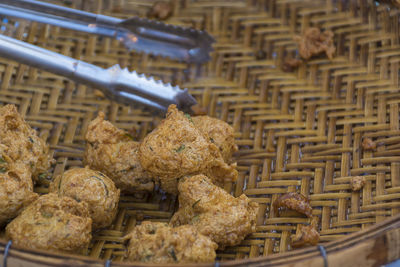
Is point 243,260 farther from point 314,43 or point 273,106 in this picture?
point 314,43

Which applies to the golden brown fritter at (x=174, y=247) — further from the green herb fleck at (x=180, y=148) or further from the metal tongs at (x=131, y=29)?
the metal tongs at (x=131, y=29)

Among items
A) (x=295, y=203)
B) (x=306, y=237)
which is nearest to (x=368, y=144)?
(x=295, y=203)

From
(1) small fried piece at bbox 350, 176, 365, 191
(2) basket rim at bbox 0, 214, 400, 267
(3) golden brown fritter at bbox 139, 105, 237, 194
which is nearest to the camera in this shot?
(2) basket rim at bbox 0, 214, 400, 267

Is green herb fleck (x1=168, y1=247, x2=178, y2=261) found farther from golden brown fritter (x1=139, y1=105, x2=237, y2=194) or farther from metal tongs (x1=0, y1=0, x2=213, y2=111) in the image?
metal tongs (x1=0, y1=0, x2=213, y2=111)

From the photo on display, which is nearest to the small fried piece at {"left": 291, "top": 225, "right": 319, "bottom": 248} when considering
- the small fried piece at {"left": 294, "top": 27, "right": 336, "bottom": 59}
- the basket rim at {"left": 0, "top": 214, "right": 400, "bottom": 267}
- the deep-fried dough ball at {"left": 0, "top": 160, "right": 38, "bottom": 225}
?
the basket rim at {"left": 0, "top": 214, "right": 400, "bottom": 267}

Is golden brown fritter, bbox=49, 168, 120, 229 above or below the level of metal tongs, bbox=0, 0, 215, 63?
below

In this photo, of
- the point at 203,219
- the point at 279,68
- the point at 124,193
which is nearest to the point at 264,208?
the point at 203,219

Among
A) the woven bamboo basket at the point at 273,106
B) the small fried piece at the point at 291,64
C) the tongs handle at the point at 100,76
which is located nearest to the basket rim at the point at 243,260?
the woven bamboo basket at the point at 273,106
